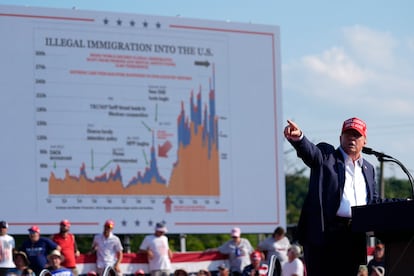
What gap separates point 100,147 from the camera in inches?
765

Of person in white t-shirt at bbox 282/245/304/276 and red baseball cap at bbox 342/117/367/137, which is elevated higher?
red baseball cap at bbox 342/117/367/137

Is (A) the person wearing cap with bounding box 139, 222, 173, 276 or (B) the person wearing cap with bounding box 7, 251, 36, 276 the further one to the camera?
(A) the person wearing cap with bounding box 139, 222, 173, 276

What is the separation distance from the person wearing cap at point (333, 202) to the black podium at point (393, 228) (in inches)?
28.5

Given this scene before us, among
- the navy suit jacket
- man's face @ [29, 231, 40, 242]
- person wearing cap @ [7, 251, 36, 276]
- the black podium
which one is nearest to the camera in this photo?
the black podium

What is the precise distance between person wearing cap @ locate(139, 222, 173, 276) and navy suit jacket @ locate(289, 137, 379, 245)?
34.9 feet

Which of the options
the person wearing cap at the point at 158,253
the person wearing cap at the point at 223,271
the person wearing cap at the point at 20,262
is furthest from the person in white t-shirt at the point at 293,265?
the person wearing cap at the point at 20,262

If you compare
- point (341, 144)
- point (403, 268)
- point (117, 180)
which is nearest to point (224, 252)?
point (117, 180)

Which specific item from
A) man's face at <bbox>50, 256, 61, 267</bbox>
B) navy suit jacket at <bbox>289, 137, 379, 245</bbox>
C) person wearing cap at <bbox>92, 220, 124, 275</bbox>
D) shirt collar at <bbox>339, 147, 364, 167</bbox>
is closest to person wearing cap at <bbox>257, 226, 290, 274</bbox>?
person wearing cap at <bbox>92, 220, 124, 275</bbox>

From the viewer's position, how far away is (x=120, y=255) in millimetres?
17250

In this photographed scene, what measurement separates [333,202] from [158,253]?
428 inches

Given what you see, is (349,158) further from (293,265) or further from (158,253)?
(158,253)

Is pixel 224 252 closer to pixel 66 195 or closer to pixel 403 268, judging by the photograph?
pixel 66 195

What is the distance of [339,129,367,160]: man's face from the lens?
284 inches

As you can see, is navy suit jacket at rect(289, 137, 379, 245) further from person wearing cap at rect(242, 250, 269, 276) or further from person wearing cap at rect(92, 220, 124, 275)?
person wearing cap at rect(92, 220, 124, 275)
